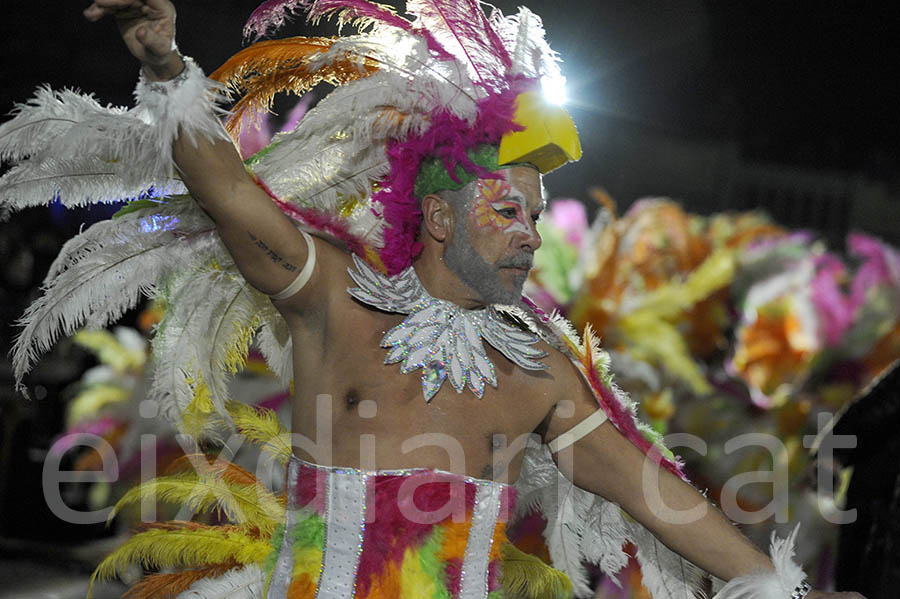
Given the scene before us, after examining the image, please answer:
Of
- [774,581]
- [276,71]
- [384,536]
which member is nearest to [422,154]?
[276,71]

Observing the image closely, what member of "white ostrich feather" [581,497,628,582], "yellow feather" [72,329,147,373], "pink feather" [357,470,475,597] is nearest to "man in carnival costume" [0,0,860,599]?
"pink feather" [357,470,475,597]

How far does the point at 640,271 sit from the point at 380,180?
364 centimetres

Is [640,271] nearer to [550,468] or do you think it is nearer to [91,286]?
[550,468]

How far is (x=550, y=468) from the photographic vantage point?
7.77 feet

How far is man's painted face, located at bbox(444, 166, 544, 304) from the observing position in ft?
6.67

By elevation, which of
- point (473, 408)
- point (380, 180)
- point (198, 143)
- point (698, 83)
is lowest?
point (473, 408)

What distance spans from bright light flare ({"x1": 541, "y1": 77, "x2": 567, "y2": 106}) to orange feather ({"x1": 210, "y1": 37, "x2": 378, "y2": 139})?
37 cm

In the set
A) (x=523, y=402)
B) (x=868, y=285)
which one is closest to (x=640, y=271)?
(x=868, y=285)

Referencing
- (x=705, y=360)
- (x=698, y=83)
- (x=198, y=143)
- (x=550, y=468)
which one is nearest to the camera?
(x=198, y=143)

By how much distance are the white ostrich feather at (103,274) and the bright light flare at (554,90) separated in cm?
76

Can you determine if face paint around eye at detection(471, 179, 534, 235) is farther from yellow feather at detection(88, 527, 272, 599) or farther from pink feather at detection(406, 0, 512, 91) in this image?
yellow feather at detection(88, 527, 272, 599)

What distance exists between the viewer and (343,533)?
1.96m

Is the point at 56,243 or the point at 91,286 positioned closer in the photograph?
the point at 91,286

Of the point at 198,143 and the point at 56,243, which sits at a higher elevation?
the point at 56,243
